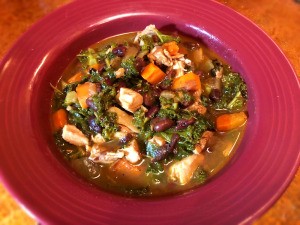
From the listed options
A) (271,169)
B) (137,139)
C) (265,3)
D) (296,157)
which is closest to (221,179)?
(271,169)

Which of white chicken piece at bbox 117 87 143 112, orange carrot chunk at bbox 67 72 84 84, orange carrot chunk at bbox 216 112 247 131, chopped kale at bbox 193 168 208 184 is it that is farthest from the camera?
orange carrot chunk at bbox 67 72 84 84

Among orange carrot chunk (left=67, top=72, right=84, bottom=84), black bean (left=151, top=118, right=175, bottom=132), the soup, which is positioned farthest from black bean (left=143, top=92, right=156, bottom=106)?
orange carrot chunk (left=67, top=72, right=84, bottom=84)

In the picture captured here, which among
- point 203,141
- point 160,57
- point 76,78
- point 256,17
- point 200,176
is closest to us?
point 200,176

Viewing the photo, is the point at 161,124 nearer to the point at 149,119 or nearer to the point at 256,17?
the point at 149,119

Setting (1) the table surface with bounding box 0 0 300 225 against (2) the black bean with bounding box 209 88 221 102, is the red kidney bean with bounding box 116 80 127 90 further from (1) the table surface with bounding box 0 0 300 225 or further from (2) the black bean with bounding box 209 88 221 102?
(1) the table surface with bounding box 0 0 300 225

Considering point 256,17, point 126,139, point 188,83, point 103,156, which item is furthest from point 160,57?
point 256,17

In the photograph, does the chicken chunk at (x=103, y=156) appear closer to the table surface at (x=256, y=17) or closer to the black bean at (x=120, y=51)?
the black bean at (x=120, y=51)

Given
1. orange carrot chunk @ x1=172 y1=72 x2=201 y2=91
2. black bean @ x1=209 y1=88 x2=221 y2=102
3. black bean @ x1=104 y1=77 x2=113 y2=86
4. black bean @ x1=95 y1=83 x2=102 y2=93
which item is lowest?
black bean @ x1=209 y1=88 x2=221 y2=102
